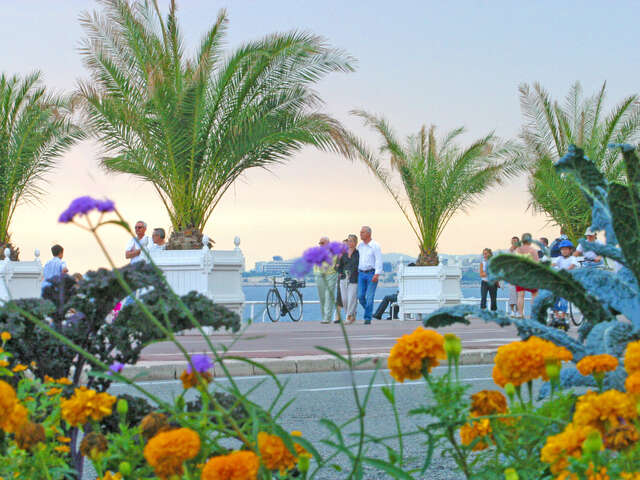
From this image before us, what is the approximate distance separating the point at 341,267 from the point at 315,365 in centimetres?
823

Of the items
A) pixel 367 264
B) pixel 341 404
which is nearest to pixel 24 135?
pixel 367 264

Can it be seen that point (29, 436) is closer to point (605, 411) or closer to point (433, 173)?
point (605, 411)

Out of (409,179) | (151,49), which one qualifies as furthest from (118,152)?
(409,179)

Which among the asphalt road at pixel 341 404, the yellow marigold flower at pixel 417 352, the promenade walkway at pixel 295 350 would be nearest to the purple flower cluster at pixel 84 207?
the yellow marigold flower at pixel 417 352

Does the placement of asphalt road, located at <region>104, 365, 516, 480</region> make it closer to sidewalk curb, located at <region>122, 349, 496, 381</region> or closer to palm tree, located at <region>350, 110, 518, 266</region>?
sidewalk curb, located at <region>122, 349, 496, 381</region>

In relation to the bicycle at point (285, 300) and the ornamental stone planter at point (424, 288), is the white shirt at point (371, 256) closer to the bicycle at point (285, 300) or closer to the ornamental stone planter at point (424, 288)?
the ornamental stone planter at point (424, 288)

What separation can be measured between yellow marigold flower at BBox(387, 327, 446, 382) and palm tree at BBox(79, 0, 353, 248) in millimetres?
15595

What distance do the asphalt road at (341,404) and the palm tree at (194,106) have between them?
9151 mm

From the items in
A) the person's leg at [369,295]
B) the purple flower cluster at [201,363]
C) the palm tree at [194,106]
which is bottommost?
the person's leg at [369,295]

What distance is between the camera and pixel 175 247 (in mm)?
18125

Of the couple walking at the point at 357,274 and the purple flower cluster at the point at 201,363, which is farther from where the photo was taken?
the couple walking at the point at 357,274

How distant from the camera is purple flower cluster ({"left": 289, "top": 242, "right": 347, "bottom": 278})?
5.21 ft

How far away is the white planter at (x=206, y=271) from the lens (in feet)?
56.3

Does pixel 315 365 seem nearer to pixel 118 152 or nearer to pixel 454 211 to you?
pixel 118 152
